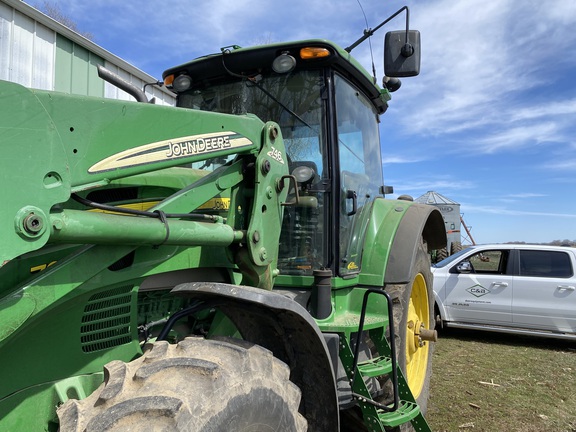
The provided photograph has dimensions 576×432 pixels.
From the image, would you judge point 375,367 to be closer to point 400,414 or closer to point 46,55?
point 400,414

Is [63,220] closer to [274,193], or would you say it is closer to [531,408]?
[274,193]

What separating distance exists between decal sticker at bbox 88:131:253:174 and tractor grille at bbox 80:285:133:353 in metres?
0.53

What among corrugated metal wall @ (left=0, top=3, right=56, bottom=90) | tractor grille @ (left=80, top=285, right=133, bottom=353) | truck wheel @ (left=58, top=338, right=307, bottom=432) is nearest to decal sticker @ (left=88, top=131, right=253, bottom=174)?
tractor grille @ (left=80, top=285, right=133, bottom=353)

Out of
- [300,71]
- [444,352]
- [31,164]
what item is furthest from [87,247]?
[444,352]

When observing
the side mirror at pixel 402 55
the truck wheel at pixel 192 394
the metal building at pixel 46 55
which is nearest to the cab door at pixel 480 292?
the metal building at pixel 46 55

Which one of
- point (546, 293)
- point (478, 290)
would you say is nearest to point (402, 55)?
point (478, 290)

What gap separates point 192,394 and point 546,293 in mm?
7041

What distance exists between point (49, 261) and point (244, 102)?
1.74 meters

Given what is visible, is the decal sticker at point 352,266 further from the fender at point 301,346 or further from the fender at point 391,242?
the fender at point 301,346

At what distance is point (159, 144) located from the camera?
5.92ft

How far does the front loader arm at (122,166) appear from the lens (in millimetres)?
1309

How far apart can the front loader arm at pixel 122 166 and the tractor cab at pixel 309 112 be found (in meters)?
0.48

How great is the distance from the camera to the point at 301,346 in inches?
87.5

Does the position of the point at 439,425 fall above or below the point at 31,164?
below
